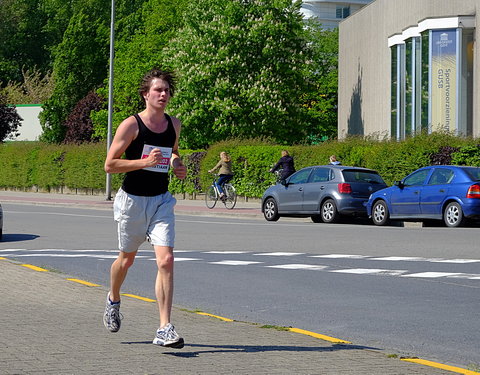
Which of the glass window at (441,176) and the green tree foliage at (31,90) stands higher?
the green tree foliage at (31,90)

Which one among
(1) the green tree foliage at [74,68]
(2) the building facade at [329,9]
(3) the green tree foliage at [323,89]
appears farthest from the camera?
(2) the building facade at [329,9]

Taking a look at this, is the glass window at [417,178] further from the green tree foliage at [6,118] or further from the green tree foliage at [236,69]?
the green tree foliage at [6,118]

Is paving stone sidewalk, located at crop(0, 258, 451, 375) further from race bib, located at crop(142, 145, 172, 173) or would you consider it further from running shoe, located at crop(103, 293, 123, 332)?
race bib, located at crop(142, 145, 172, 173)

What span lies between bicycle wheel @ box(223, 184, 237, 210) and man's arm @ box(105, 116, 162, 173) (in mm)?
26242

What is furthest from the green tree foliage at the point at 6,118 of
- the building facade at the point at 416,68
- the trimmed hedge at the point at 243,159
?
the building facade at the point at 416,68

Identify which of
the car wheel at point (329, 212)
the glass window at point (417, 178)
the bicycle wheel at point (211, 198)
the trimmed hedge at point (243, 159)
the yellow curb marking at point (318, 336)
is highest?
the trimmed hedge at point (243, 159)

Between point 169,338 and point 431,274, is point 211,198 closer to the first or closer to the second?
point 431,274

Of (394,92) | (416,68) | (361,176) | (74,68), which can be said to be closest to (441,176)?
(361,176)

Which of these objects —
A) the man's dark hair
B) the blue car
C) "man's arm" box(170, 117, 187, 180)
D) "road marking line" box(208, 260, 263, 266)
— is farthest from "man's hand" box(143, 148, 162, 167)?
the blue car

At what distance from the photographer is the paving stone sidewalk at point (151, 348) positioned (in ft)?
21.9

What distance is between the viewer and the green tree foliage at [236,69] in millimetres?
47531

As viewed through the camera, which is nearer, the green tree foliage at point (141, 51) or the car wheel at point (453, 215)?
the car wheel at point (453, 215)

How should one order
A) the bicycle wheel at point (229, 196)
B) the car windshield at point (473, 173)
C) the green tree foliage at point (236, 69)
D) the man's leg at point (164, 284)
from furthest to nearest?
the green tree foliage at point (236, 69) < the bicycle wheel at point (229, 196) < the car windshield at point (473, 173) < the man's leg at point (164, 284)

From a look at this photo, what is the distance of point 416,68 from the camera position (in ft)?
136
